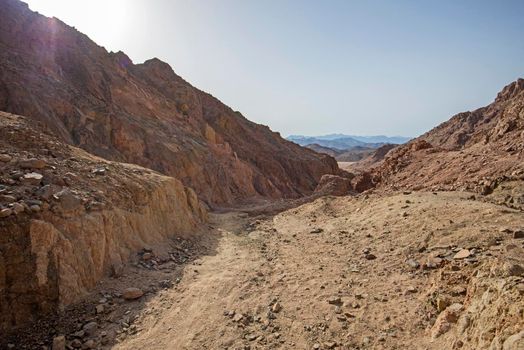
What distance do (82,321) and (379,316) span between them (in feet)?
15.5

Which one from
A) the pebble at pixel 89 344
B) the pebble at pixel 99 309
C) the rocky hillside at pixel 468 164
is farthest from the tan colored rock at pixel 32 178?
the rocky hillside at pixel 468 164

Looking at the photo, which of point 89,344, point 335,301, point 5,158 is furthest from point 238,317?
point 5,158

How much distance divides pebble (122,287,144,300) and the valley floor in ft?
0.40

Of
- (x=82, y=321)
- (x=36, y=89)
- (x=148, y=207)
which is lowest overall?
(x=82, y=321)

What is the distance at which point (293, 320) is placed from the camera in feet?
17.8

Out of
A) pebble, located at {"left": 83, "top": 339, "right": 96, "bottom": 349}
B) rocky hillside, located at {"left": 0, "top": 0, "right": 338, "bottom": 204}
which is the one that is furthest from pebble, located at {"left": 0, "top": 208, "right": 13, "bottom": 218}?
rocky hillside, located at {"left": 0, "top": 0, "right": 338, "bottom": 204}

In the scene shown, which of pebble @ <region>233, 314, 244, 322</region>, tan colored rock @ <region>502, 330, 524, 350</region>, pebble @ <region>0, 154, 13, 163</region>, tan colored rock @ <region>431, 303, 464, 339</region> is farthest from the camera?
pebble @ <region>0, 154, 13, 163</region>

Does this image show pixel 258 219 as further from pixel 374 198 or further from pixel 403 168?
pixel 403 168

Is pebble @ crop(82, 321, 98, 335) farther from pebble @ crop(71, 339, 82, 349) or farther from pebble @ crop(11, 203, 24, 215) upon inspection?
pebble @ crop(11, 203, 24, 215)

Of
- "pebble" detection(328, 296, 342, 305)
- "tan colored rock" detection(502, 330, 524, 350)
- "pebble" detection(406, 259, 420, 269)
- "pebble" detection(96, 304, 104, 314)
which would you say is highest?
"tan colored rock" detection(502, 330, 524, 350)

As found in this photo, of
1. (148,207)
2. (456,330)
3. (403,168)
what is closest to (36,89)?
(148,207)

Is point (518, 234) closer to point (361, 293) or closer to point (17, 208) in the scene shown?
point (361, 293)

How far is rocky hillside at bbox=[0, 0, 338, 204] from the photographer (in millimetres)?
16734

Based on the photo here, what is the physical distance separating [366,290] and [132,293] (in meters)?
4.31
